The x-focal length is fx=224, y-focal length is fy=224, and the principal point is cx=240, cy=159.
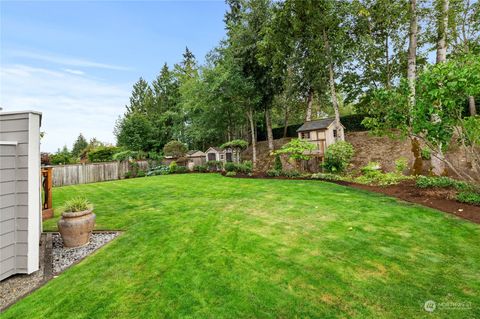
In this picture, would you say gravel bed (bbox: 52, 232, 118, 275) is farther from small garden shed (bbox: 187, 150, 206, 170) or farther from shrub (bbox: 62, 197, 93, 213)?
small garden shed (bbox: 187, 150, 206, 170)

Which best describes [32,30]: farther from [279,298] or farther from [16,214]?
[279,298]

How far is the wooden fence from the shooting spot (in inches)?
564

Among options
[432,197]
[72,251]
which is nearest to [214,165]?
[432,197]

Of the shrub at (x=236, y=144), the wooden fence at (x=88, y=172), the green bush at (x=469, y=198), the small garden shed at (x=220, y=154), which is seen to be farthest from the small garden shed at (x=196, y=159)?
the green bush at (x=469, y=198)

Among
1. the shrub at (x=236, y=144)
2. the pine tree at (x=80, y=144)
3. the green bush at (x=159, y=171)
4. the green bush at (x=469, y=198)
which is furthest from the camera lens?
the pine tree at (x=80, y=144)

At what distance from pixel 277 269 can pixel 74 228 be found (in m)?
3.70

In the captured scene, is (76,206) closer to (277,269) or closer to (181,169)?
(277,269)

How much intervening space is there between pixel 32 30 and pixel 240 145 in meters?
12.7

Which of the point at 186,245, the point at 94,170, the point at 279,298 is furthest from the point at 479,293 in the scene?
the point at 94,170

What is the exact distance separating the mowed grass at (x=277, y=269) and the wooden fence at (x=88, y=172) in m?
11.8

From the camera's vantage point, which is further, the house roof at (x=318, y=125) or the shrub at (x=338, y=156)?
the house roof at (x=318, y=125)

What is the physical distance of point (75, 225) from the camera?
4.11 meters

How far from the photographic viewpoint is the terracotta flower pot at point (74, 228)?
4.11 meters

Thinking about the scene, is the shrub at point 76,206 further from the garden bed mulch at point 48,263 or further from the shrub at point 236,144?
the shrub at point 236,144
